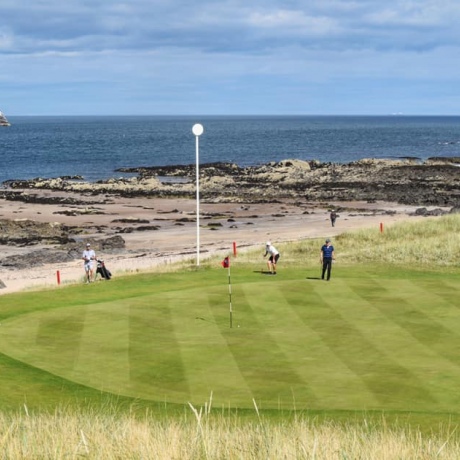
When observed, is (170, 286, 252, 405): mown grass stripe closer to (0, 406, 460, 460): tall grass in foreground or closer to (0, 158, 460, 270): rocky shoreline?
(0, 406, 460, 460): tall grass in foreground

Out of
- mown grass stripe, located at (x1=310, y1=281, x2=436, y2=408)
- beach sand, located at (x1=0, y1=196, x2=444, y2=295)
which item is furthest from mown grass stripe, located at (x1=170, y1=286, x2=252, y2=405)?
beach sand, located at (x1=0, y1=196, x2=444, y2=295)

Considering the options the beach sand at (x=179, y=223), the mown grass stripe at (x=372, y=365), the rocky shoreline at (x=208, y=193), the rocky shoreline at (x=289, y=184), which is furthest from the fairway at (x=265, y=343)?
the rocky shoreline at (x=289, y=184)

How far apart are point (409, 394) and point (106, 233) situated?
4761 centimetres

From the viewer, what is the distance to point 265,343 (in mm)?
18578

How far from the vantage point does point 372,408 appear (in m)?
14.6

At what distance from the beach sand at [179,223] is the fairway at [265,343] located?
19.2 metres

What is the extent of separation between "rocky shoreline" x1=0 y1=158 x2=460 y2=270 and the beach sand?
1.48 ft

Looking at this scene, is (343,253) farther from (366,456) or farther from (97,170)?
(97,170)

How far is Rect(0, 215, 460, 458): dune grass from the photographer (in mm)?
14633

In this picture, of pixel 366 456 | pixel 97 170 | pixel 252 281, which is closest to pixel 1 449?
pixel 366 456

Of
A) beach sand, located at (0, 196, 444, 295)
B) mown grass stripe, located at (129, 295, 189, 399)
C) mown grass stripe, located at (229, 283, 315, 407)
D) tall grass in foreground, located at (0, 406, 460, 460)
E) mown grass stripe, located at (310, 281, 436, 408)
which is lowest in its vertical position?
beach sand, located at (0, 196, 444, 295)

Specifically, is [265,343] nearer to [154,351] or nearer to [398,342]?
[154,351]

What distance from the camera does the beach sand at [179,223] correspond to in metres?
48.6

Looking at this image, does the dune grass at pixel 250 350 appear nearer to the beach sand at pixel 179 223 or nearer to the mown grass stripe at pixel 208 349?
the mown grass stripe at pixel 208 349
